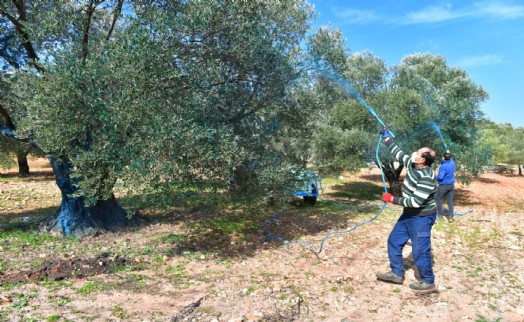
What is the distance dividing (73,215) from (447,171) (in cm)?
1125

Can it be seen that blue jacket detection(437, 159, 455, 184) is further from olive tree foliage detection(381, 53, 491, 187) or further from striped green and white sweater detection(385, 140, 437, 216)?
striped green and white sweater detection(385, 140, 437, 216)

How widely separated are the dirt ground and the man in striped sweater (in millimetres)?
384

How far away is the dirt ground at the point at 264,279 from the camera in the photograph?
17.9 ft

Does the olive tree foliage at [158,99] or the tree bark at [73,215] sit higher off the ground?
the olive tree foliage at [158,99]

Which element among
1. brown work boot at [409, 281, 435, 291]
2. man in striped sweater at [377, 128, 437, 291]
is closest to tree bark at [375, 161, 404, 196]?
man in striped sweater at [377, 128, 437, 291]

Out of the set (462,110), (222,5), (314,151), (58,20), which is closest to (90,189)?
(58,20)

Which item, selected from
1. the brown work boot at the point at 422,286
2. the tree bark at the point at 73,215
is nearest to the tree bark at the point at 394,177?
the brown work boot at the point at 422,286

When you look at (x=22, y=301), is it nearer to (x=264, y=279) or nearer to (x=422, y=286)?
(x=264, y=279)

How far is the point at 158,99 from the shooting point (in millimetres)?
7281

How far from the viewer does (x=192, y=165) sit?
6887 millimetres

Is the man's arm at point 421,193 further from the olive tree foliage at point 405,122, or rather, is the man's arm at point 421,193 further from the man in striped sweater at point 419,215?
the olive tree foliage at point 405,122

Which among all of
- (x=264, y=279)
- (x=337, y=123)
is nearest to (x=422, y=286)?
(x=264, y=279)

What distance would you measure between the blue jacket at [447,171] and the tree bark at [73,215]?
397 inches

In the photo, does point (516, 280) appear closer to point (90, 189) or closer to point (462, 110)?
point (90, 189)
